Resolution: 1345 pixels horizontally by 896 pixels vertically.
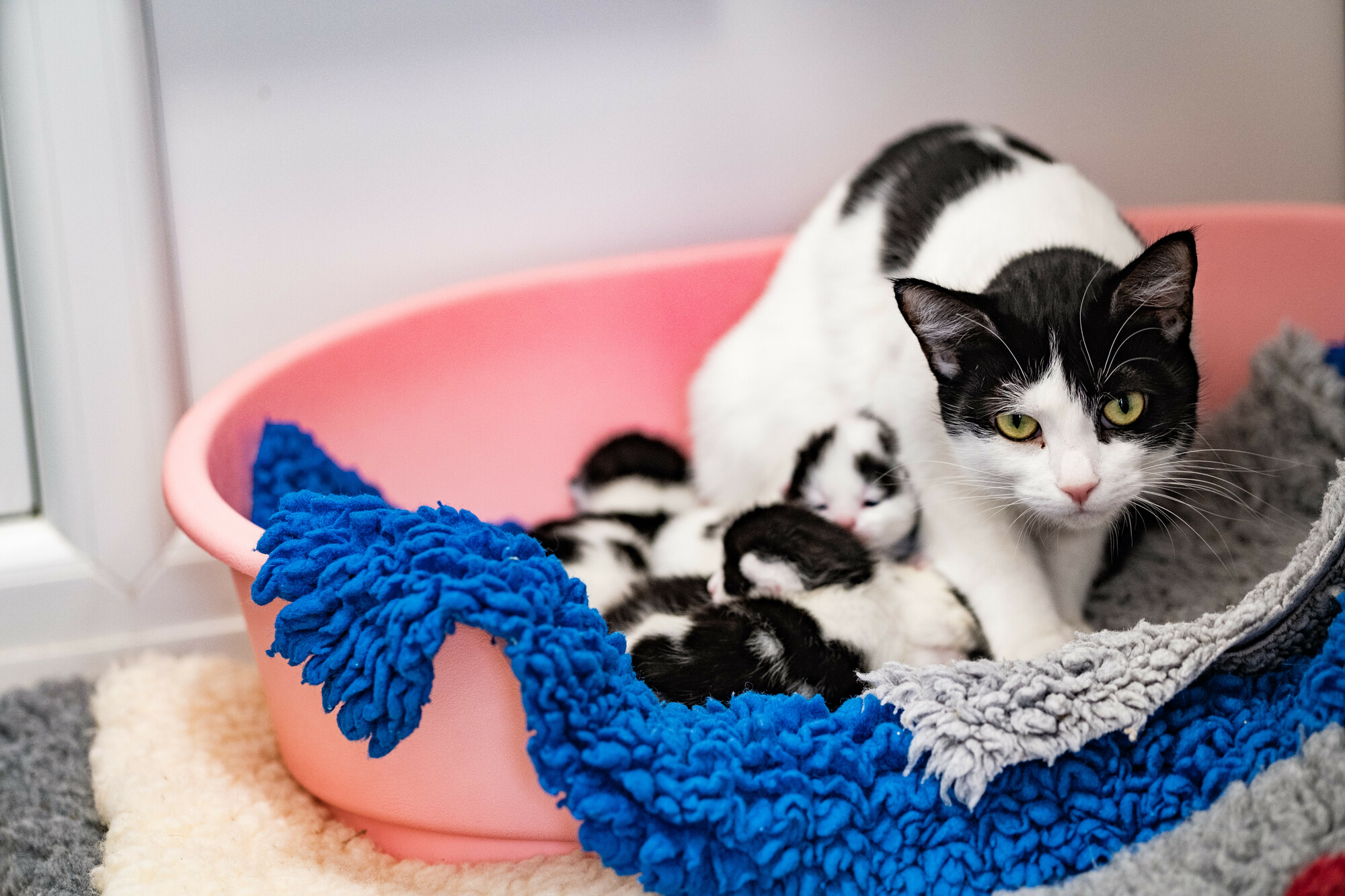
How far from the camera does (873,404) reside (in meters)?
1.58

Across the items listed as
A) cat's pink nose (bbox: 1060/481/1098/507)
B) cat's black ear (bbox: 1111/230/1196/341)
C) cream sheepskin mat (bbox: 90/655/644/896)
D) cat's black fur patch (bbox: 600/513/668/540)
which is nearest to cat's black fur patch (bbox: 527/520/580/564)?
cat's black fur patch (bbox: 600/513/668/540)

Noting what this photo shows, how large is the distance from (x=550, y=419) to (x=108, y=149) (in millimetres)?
856

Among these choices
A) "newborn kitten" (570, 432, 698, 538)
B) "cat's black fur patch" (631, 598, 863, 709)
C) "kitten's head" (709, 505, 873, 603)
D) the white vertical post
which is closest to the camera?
"cat's black fur patch" (631, 598, 863, 709)

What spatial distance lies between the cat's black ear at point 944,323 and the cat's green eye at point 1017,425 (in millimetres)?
86

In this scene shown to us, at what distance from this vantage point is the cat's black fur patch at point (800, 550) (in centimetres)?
137

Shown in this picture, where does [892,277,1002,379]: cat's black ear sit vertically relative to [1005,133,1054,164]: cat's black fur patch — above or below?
below

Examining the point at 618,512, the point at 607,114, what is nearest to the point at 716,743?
the point at 618,512

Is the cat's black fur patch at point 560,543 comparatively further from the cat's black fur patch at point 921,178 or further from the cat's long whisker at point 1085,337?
the cat's long whisker at point 1085,337

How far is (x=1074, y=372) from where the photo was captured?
1201mm

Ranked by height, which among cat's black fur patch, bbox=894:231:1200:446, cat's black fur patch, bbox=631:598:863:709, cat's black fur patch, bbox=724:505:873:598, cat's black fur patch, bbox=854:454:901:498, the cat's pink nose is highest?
cat's black fur patch, bbox=894:231:1200:446

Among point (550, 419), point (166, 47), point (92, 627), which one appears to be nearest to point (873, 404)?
point (550, 419)

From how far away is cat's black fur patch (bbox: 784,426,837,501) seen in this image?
1.57 metres

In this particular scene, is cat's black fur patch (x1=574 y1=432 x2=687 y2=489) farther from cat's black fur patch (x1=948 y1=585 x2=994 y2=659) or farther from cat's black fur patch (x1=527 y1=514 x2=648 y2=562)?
cat's black fur patch (x1=948 y1=585 x2=994 y2=659)

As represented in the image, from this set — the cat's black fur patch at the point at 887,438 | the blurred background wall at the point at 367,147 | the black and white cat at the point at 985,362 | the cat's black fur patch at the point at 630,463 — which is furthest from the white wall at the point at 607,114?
the cat's black fur patch at the point at 887,438
